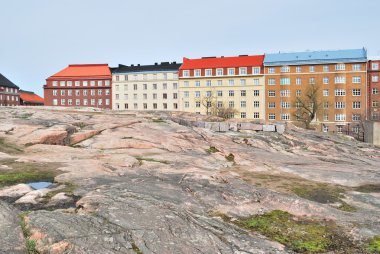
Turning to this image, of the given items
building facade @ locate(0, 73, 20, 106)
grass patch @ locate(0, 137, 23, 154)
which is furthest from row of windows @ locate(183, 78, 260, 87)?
grass patch @ locate(0, 137, 23, 154)

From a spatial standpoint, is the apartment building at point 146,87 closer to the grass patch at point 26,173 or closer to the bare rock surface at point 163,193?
the bare rock surface at point 163,193

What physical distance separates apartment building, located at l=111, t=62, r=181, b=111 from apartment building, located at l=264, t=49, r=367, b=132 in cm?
3077

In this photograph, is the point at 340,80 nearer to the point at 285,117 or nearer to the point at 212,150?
the point at 285,117

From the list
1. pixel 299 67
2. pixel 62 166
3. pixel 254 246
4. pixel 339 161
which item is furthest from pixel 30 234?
pixel 299 67

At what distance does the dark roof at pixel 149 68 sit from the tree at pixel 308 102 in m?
40.0

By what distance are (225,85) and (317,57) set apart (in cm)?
2681

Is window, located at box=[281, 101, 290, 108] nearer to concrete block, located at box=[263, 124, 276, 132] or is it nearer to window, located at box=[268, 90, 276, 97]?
window, located at box=[268, 90, 276, 97]

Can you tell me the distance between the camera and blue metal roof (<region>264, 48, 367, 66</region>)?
309 feet

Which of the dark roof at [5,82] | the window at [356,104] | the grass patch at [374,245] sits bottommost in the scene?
the grass patch at [374,245]

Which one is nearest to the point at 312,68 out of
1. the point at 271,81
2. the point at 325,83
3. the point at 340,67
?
the point at 325,83

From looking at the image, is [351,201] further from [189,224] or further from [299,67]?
[299,67]

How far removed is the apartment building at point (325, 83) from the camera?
94.3 meters

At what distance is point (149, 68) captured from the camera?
118000 mm

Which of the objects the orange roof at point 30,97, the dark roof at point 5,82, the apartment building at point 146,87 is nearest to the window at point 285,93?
the apartment building at point 146,87
